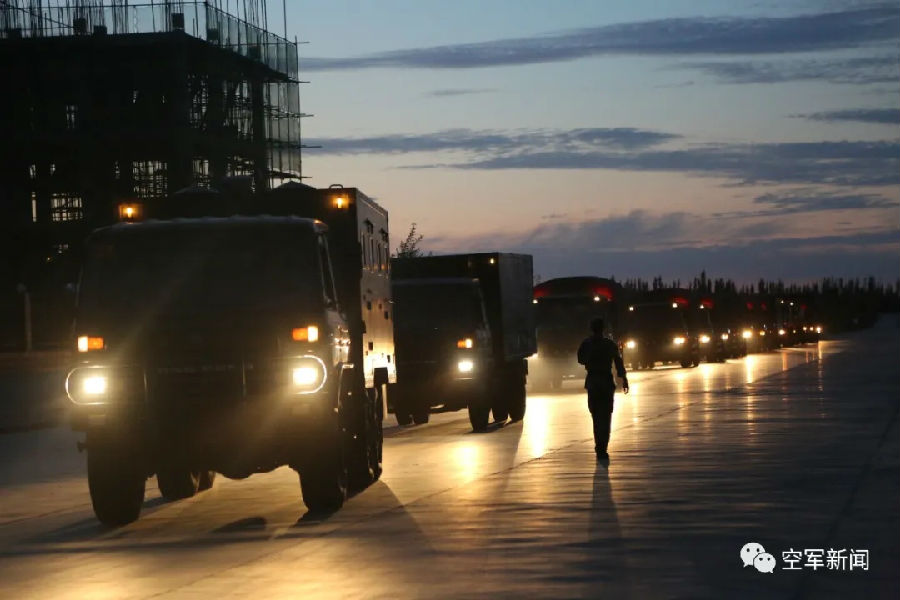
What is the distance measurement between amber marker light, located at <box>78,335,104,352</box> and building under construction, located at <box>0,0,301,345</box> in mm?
64560

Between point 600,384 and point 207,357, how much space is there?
7382 millimetres

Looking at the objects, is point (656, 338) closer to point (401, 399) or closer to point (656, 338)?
point (656, 338)

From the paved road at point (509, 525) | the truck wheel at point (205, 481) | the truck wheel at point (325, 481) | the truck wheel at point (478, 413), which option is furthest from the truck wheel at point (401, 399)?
the truck wheel at point (325, 481)

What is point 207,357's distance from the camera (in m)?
16.3

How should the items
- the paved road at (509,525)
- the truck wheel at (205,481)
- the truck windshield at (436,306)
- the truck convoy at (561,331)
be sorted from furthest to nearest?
1. the truck convoy at (561,331)
2. the truck windshield at (436,306)
3. the truck wheel at (205,481)
4. the paved road at (509,525)

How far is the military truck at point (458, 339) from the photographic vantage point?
30.2 metres

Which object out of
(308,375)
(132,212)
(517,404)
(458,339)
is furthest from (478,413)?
(308,375)

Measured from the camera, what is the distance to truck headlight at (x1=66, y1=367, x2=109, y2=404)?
1627cm

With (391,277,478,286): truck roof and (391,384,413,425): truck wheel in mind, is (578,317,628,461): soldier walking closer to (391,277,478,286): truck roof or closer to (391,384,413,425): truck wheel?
(391,384,413,425): truck wheel

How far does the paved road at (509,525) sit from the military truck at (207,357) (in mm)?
585

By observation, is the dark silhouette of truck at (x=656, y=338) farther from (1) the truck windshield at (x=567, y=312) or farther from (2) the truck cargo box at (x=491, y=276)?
(2) the truck cargo box at (x=491, y=276)

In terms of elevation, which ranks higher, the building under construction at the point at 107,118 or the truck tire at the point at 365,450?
the building under construction at the point at 107,118

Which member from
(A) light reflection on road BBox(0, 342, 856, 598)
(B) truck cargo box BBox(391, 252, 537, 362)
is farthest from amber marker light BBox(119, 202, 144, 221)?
(B) truck cargo box BBox(391, 252, 537, 362)

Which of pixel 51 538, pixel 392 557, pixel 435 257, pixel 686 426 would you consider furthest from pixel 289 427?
pixel 435 257
